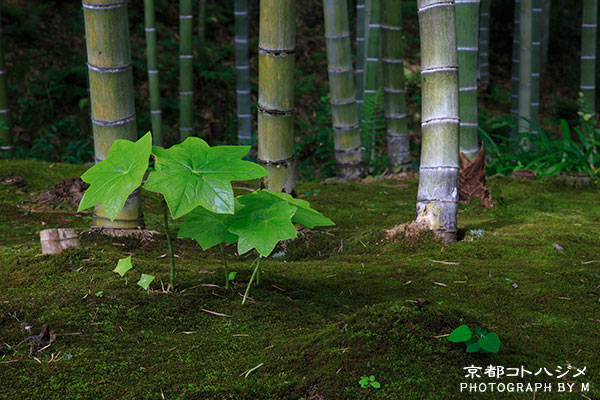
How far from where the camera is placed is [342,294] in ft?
6.13

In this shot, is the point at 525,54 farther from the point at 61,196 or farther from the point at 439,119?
the point at 61,196

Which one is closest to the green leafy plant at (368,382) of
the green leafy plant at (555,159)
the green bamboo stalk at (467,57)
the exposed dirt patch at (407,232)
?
the exposed dirt patch at (407,232)

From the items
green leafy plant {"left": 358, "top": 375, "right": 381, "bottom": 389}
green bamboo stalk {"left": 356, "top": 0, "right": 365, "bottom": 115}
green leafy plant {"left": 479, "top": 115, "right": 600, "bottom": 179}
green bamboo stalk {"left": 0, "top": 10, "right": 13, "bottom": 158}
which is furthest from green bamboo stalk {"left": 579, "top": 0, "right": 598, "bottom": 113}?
green bamboo stalk {"left": 0, "top": 10, "right": 13, "bottom": 158}

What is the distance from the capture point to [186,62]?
680 cm

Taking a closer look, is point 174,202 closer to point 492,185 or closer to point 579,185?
point 492,185

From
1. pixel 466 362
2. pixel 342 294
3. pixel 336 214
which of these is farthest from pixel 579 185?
pixel 466 362

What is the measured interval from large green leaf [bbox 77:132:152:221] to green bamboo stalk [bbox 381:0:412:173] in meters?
3.25

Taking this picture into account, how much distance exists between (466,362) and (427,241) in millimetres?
1094

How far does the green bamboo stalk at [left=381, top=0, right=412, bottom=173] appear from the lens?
445 cm

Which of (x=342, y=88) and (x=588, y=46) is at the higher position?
(x=588, y=46)

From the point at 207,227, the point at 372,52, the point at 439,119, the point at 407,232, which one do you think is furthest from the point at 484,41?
the point at 207,227

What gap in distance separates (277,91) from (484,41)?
31.4 ft

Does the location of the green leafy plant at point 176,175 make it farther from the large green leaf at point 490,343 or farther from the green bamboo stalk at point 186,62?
the green bamboo stalk at point 186,62

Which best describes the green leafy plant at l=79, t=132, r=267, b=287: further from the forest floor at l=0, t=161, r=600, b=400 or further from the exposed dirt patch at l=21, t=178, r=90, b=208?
the exposed dirt patch at l=21, t=178, r=90, b=208
